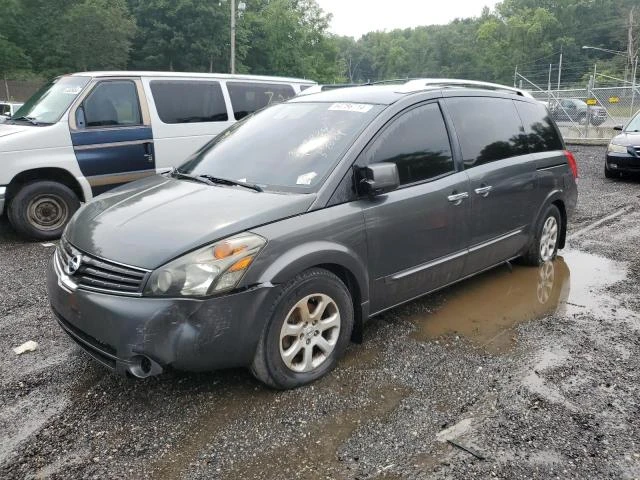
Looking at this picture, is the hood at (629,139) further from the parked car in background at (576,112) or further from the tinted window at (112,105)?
the tinted window at (112,105)

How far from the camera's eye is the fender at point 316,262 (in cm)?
292

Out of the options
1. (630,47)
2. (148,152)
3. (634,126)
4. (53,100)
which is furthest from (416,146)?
(630,47)

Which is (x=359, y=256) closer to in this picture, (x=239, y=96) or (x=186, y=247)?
(x=186, y=247)

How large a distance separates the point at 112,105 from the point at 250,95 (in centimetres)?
214

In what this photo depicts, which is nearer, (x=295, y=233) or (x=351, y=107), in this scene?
(x=295, y=233)

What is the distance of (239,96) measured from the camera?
8.07 m

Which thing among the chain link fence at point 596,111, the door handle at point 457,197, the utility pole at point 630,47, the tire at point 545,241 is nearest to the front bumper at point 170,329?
the door handle at point 457,197

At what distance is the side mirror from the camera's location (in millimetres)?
3340

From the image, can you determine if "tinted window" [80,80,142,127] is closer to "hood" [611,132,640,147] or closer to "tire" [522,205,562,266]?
"tire" [522,205,562,266]

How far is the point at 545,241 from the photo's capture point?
5480 mm

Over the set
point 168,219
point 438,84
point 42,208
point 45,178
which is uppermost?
point 438,84

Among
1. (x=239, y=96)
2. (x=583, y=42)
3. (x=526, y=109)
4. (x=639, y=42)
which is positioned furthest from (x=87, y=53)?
(x=583, y=42)

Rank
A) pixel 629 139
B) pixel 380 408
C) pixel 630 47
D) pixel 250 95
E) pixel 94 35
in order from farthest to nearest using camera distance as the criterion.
Answer: pixel 630 47 < pixel 94 35 < pixel 629 139 < pixel 250 95 < pixel 380 408

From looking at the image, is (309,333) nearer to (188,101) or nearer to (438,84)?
(438,84)
